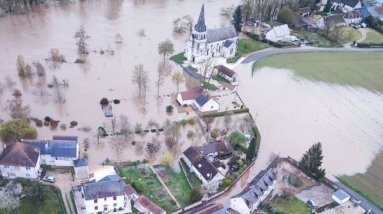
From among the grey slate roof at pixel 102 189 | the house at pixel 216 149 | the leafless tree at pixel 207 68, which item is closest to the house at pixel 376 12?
the leafless tree at pixel 207 68

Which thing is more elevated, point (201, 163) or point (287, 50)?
point (287, 50)

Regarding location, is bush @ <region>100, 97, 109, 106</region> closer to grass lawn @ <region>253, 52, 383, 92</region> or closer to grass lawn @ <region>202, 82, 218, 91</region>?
grass lawn @ <region>202, 82, 218, 91</region>

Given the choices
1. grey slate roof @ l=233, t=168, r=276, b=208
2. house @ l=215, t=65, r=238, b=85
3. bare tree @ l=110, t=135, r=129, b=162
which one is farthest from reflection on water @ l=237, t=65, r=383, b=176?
bare tree @ l=110, t=135, r=129, b=162

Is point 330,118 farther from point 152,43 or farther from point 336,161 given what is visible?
point 152,43

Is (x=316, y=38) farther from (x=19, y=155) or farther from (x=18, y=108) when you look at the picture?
(x=19, y=155)

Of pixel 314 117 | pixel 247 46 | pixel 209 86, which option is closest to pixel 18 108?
pixel 209 86

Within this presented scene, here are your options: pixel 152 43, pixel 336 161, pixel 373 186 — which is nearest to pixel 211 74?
pixel 152 43
